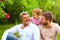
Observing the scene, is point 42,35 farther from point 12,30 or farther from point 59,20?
point 59,20

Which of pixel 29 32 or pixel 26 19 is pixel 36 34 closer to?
pixel 29 32

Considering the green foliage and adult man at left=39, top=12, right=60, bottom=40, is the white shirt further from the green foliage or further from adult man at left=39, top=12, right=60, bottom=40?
the green foliage

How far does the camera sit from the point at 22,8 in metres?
13.7

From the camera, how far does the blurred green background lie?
12.6 m

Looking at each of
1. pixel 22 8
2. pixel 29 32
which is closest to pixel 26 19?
pixel 29 32

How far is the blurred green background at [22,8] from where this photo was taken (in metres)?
12.6

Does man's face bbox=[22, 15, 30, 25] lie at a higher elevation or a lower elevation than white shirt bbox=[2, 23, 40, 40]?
higher

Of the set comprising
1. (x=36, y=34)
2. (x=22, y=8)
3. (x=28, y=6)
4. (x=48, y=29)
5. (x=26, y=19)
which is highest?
(x=22, y=8)

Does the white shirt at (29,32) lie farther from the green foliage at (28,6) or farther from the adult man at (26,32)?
the green foliage at (28,6)

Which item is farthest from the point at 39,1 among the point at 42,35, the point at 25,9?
the point at 42,35

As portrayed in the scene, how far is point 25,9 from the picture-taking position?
13.3 metres

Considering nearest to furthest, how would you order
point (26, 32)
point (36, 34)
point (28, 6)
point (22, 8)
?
A: point (36, 34), point (26, 32), point (28, 6), point (22, 8)

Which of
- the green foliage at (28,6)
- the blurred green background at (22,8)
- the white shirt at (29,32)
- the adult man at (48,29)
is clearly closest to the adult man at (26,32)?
the white shirt at (29,32)

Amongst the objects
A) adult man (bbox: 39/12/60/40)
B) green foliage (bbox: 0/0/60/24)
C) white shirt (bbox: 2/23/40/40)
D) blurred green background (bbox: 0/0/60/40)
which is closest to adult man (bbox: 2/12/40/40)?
white shirt (bbox: 2/23/40/40)
